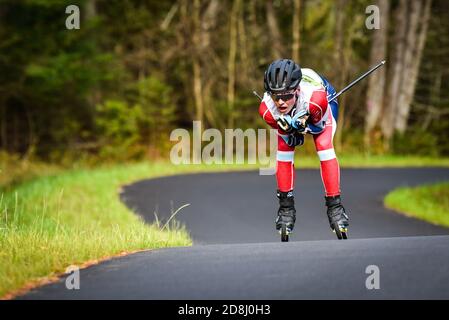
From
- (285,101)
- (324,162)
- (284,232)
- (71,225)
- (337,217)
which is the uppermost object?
(285,101)

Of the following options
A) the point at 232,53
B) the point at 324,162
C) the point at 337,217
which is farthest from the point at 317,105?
the point at 232,53

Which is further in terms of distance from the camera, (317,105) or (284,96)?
(317,105)

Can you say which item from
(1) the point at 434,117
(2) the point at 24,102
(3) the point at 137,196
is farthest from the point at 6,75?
Result: (1) the point at 434,117

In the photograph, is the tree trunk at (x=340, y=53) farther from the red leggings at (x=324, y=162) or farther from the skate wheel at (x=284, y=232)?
the skate wheel at (x=284, y=232)

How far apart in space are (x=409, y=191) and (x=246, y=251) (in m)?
12.4

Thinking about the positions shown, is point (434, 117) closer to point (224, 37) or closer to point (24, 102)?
point (224, 37)

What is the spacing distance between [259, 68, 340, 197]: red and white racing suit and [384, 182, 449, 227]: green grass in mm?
6843

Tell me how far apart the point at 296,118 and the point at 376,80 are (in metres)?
25.7

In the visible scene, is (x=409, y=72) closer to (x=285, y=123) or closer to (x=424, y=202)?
(x=424, y=202)

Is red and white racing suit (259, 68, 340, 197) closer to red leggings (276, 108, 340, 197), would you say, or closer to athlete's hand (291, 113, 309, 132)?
red leggings (276, 108, 340, 197)

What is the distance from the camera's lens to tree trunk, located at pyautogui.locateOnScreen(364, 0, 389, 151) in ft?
106

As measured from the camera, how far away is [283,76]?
7.89 meters

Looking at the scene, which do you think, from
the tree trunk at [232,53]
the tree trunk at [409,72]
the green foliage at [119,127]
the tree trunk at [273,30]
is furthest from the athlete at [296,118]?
the tree trunk at [409,72]

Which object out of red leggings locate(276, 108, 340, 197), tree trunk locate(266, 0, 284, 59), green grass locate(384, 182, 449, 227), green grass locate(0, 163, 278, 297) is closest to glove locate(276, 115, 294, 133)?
red leggings locate(276, 108, 340, 197)
